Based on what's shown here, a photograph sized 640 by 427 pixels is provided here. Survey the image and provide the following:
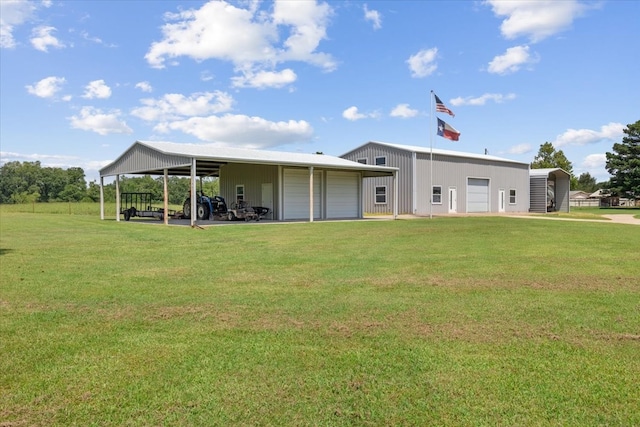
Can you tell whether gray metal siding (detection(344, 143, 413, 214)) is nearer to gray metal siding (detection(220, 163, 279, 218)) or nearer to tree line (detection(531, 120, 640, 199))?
gray metal siding (detection(220, 163, 279, 218))

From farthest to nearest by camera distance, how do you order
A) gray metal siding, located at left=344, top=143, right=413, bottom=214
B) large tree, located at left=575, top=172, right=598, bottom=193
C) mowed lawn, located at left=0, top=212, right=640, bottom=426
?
large tree, located at left=575, top=172, right=598, bottom=193 < gray metal siding, located at left=344, top=143, right=413, bottom=214 < mowed lawn, located at left=0, top=212, right=640, bottom=426

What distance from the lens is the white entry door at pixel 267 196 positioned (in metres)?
24.1

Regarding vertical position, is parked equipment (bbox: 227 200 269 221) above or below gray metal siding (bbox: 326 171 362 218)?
below

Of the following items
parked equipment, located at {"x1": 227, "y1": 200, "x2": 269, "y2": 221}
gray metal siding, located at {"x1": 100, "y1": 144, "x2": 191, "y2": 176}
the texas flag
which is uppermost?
the texas flag

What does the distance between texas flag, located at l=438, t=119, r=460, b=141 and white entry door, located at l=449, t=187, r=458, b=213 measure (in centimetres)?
631

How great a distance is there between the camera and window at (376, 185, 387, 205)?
30984 mm

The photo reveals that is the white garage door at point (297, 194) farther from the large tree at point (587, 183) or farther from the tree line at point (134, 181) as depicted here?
the large tree at point (587, 183)

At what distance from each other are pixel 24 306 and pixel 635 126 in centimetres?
7017

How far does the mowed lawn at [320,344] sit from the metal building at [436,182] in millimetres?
21339

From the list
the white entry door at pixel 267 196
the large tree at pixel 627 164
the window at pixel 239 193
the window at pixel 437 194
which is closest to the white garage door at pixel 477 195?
the window at pixel 437 194

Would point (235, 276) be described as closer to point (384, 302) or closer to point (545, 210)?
point (384, 302)

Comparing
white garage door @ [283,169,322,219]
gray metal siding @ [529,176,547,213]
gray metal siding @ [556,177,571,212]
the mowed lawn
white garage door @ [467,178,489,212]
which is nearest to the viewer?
the mowed lawn

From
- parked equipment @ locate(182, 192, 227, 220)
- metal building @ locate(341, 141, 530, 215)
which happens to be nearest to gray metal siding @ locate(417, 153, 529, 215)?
metal building @ locate(341, 141, 530, 215)

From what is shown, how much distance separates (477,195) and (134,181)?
52.1m
